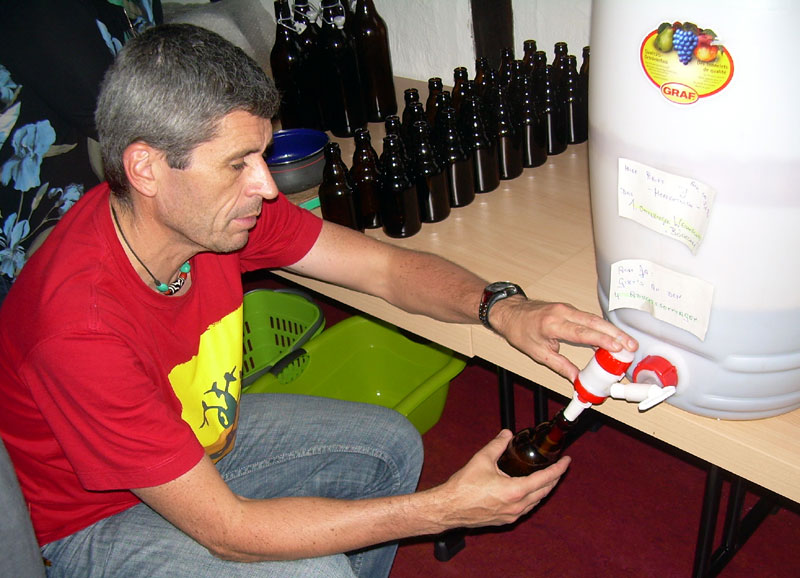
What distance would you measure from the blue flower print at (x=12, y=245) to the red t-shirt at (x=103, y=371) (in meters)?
0.64

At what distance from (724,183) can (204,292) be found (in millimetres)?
733

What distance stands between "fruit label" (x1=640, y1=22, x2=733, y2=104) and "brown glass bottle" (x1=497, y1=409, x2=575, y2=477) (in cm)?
47

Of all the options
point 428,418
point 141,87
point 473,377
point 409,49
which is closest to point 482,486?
point 141,87

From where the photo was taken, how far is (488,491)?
90 cm

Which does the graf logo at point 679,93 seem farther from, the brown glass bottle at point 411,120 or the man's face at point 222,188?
the brown glass bottle at point 411,120

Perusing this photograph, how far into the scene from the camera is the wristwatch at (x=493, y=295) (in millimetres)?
1039

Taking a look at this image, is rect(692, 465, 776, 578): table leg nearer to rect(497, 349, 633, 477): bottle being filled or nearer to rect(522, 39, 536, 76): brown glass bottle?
rect(497, 349, 633, 477): bottle being filled

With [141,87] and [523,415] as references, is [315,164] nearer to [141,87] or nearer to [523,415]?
[141,87]

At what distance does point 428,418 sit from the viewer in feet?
5.55

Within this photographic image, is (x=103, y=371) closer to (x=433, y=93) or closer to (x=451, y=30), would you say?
(x=433, y=93)

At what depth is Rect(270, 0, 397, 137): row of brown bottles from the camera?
172cm

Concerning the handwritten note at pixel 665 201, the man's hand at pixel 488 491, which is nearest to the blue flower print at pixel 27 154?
the man's hand at pixel 488 491

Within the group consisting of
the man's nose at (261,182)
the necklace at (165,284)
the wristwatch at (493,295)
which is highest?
the man's nose at (261,182)

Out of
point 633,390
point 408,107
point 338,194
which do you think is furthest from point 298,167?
point 633,390
